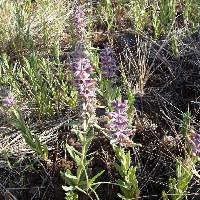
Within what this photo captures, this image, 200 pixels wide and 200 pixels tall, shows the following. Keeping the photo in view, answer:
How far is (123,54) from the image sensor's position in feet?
10.1

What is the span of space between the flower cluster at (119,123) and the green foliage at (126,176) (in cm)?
11

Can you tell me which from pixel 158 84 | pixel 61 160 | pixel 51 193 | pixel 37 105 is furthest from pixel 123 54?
pixel 51 193

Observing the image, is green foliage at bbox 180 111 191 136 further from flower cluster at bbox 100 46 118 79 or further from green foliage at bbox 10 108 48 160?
green foliage at bbox 10 108 48 160

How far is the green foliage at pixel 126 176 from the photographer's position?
6.67ft

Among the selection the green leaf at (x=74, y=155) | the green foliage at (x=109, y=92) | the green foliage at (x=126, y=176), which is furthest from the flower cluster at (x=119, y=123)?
the green foliage at (x=109, y=92)

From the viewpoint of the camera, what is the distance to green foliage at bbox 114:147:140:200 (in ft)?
6.67

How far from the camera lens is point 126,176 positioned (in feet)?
6.75

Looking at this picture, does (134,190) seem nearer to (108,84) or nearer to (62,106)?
(108,84)

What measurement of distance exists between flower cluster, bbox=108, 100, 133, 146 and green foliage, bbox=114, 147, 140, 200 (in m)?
0.11

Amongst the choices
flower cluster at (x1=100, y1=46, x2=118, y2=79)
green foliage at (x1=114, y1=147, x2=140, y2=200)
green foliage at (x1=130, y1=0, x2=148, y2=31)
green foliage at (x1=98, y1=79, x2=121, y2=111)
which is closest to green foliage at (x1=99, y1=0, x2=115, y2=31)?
green foliage at (x1=130, y1=0, x2=148, y2=31)

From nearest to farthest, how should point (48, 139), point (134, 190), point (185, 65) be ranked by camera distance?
point (134, 190) < point (48, 139) < point (185, 65)

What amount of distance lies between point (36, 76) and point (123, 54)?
802 millimetres

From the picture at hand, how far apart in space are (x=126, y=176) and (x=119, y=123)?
1.14 ft

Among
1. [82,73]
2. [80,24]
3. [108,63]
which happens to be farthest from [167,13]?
[82,73]
